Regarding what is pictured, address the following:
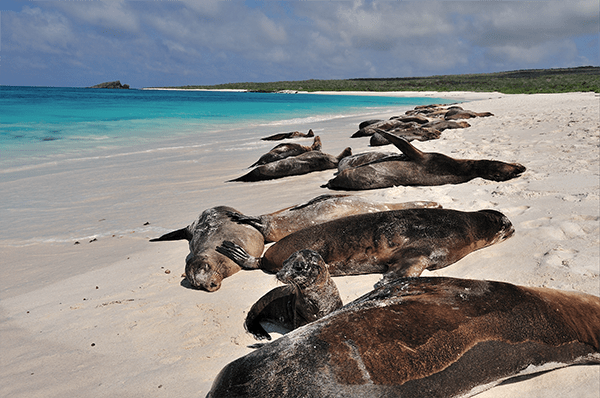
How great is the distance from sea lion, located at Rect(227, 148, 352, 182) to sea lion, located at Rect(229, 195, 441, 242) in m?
3.21

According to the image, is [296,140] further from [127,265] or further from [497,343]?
[497,343]

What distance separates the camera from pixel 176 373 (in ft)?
8.13

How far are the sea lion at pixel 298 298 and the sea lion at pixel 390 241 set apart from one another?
2.88 feet

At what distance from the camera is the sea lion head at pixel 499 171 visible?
6.02m

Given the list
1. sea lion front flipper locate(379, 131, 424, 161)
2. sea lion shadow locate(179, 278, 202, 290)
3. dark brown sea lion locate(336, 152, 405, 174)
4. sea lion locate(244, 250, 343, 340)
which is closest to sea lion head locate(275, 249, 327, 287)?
sea lion locate(244, 250, 343, 340)

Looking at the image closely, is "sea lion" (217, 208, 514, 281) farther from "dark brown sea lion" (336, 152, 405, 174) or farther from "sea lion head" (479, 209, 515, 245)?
"dark brown sea lion" (336, 152, 405, 174)

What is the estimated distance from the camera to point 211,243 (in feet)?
14.1

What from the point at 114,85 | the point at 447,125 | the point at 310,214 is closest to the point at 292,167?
the point at 310,214

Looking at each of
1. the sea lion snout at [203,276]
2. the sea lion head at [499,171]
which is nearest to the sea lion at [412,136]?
the sea lion head at [499,171]

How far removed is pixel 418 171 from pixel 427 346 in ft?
16.6

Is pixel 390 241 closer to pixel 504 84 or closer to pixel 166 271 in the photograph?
pixel 166 271

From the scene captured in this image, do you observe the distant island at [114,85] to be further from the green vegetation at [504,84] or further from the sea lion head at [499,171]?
the sea lion head at [499,171]

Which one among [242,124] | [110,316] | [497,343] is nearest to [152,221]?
[110,316]

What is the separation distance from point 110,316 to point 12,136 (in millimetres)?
17393
